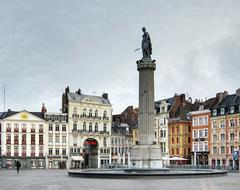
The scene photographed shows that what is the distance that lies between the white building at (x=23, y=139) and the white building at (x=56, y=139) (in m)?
1.21

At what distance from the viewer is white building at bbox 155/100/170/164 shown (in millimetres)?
102162

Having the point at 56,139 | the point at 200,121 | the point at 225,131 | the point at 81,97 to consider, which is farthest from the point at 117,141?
the point at 225,131

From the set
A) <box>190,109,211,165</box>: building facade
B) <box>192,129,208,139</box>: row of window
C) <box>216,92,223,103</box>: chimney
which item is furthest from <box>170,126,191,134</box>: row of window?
<box>216,92,223,103</box>: chimney

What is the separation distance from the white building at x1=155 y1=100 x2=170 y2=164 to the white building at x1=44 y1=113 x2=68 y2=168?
62.0 feet

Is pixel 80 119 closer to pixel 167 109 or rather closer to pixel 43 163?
pixel 43 163

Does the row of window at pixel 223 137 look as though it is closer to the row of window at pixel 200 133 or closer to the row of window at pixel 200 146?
the row of window at pixel 200 133

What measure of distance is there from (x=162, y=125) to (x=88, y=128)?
16.9 m

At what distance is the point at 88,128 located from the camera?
111 m

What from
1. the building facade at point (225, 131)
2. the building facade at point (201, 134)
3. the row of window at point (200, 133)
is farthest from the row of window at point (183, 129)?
the building facade at point (225, 131)

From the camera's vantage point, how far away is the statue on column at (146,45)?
46438mm

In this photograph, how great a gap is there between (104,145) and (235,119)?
35.2 m

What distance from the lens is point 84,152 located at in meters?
111

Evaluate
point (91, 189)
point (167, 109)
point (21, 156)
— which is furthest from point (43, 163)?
point (91, 189)

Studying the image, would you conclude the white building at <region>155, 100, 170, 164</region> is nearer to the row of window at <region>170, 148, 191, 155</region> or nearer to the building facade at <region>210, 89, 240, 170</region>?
the row of window at <region>170, 148, 191, 155</region>
